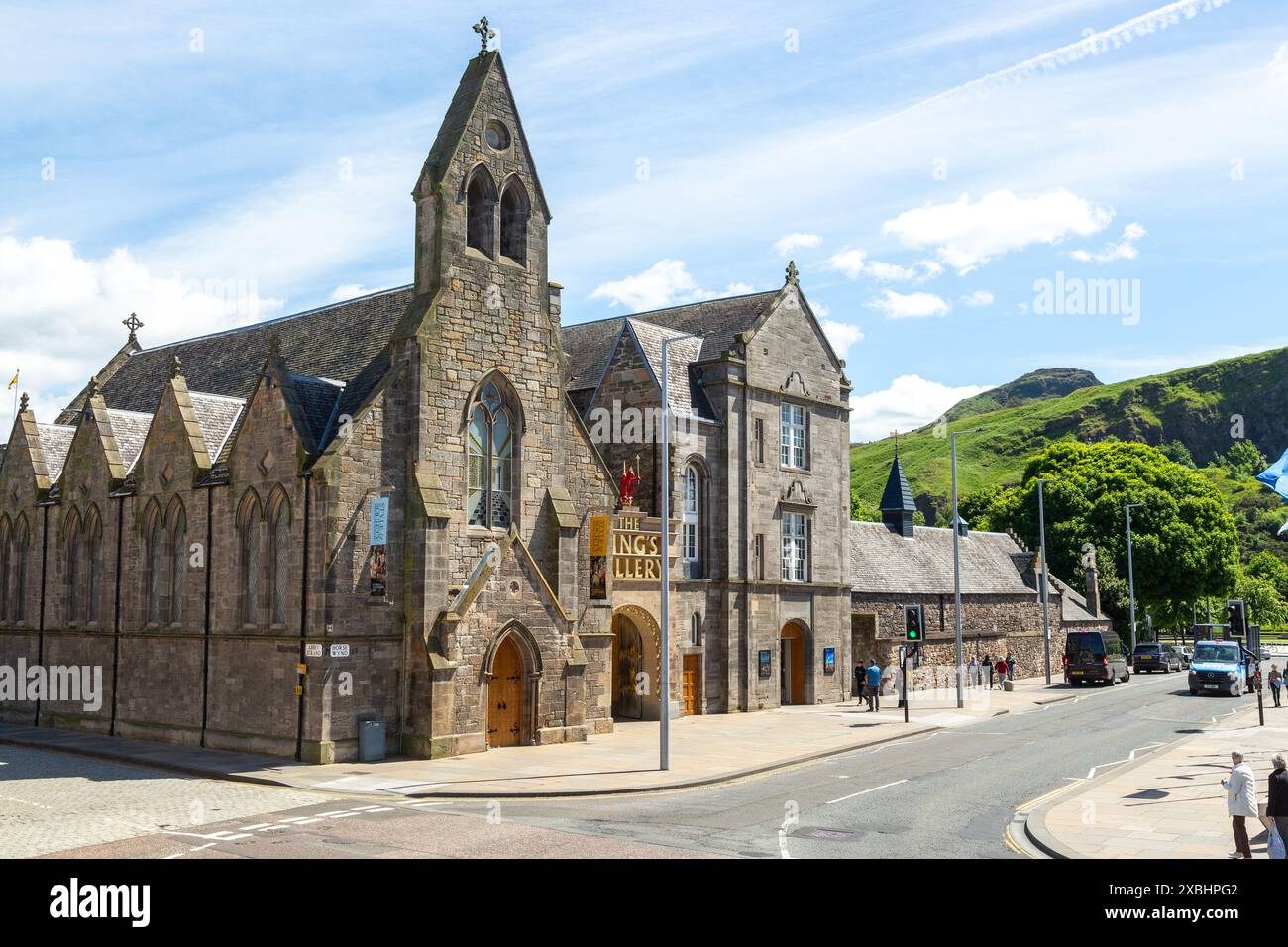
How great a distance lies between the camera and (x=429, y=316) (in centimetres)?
2762

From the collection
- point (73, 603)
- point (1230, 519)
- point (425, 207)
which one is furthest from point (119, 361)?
point (1230, 519)

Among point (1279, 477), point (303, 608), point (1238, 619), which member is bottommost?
point (1238, 619)

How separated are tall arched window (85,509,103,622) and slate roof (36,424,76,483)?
3240 mm

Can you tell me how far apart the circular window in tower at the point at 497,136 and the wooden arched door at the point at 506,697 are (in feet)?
42.0

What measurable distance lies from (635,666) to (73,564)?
17407 mm

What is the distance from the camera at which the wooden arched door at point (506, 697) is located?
91.6 feet

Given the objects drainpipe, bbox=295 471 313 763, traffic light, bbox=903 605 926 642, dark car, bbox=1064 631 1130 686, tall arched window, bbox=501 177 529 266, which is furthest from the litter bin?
dark car, bbox=1064 631 1130 686

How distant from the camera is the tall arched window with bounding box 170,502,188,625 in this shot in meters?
30.1

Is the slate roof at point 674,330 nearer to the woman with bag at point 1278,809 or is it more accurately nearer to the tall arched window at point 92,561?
the tall arched window at point 92,561

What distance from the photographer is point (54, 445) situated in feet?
122

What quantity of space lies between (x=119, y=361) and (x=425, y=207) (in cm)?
2304

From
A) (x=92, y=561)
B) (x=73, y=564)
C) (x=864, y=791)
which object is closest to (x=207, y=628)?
(x=92, y=561)

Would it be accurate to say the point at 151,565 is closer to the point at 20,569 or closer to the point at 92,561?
the point at 92,561
